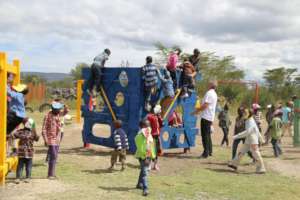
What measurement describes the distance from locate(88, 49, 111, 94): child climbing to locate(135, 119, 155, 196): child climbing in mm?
4897

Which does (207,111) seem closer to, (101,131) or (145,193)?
(145,193)

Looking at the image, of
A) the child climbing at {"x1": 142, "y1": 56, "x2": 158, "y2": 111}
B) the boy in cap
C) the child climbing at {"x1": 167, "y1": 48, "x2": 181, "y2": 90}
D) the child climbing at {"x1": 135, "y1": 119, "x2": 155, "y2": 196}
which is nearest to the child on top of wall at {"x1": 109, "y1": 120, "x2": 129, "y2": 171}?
the boy in cap

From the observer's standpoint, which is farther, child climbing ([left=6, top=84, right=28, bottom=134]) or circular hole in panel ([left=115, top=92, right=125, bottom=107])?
circular hole in panel ([left=115, top=92, right=125, bottom=107])

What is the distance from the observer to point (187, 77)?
12.4m

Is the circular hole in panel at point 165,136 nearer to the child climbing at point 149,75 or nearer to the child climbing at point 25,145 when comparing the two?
the child climbing at point 149,75

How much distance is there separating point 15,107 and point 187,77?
18.3 ft

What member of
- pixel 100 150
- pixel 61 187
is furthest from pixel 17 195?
pixel 100 150

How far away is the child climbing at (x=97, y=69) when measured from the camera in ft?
41.5

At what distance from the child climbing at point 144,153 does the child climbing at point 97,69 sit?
490 centimetres

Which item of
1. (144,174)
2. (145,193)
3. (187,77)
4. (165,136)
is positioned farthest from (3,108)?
(165,136)

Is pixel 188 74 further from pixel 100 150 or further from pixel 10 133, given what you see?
pixel 10 133

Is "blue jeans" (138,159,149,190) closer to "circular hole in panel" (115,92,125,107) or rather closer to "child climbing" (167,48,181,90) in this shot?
"circular hole in panel" (115,92,125,107)

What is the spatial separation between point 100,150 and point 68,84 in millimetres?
49773

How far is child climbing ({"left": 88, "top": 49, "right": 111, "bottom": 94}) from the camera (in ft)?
41.5
